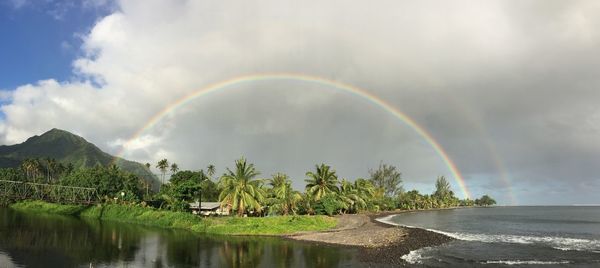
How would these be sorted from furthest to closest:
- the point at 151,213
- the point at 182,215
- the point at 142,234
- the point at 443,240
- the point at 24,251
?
the point at 151,213, the point at 182,215, the point at 142,234, the point at 443,240, the point at 24,251

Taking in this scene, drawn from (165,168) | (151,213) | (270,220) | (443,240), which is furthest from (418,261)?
(165,168)

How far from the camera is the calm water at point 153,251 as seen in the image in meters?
39.8

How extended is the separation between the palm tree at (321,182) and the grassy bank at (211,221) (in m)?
19.3

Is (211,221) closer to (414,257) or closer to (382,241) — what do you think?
(382,241)

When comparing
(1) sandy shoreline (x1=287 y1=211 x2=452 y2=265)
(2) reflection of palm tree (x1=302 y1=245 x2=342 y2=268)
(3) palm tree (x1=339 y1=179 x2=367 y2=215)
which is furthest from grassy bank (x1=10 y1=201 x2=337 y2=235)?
(3) palm tree (x1=339 y1=179 x2=367 y2=215)

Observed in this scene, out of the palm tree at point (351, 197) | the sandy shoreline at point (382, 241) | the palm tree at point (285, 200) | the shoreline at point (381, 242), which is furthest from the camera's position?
the palm tree at point (351, 197)

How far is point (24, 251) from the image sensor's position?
144 ft

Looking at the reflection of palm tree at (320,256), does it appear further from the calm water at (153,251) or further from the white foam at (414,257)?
the white foam at (414,257)

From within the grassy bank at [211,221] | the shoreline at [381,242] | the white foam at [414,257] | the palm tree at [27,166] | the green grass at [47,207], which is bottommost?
the white foam at [414,257]

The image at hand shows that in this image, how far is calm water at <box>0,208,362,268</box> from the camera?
39750 millimetres

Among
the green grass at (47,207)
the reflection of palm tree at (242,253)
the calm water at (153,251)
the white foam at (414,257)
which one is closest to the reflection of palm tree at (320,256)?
the calm water at (153,251)

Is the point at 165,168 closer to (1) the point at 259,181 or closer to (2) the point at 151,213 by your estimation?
(2) the point at 151,213

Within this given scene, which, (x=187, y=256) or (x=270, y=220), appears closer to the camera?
(x=187, y=256)

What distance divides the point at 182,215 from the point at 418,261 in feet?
→ 173
